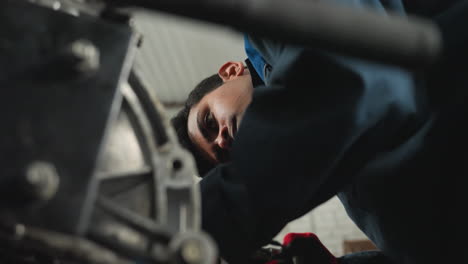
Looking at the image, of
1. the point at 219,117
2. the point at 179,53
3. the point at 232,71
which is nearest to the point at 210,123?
the point at 219,117

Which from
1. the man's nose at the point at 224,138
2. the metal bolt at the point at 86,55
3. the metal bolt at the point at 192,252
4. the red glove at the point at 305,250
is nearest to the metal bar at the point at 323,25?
the metal bolt at the point at 86,55

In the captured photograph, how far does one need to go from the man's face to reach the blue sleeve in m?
0.42

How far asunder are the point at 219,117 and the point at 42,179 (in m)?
0.79

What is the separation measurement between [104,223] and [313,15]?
0.28m

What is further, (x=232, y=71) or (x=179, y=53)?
(x=179, y=53)

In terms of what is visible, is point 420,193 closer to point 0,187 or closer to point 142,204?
point 142,204

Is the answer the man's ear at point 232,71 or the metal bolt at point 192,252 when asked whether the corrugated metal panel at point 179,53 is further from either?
the metal bolt at point 192,252

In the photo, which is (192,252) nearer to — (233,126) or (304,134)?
(304,134)

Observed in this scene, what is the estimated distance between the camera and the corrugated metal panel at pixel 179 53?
2.84 m

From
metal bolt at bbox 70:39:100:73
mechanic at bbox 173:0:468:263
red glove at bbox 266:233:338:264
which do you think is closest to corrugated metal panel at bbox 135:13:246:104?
red glove at bbox 266:233:338:264

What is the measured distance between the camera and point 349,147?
0.64 meters

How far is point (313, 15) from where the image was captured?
310 millimetres

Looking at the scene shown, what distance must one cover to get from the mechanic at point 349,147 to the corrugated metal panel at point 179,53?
2.01 m

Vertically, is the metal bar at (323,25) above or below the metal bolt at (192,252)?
above
